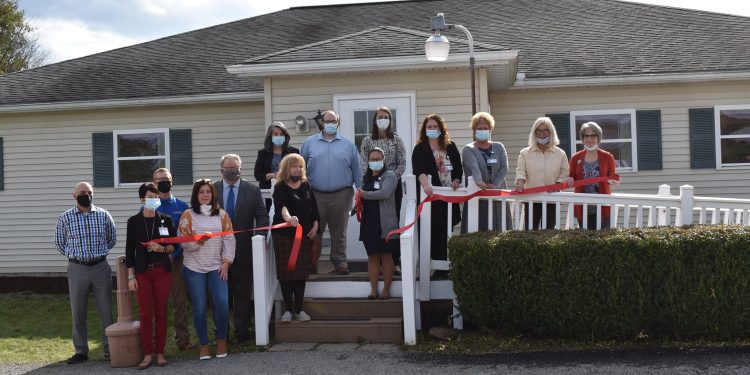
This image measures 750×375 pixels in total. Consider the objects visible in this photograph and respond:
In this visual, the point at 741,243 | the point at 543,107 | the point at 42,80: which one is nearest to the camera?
the point at 741,243

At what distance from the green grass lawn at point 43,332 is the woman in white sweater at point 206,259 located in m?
0.43

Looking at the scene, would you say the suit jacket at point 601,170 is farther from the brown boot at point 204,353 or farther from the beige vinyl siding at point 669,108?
the beige vinyl siding at point 669,108

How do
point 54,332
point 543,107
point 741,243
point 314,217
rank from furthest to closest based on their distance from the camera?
point 543,107 → point 54,332 → point 314,217 → point 741,243

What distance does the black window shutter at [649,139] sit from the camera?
1207 centimetres

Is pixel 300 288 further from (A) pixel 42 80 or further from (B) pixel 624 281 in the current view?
(A) pixel 42 80

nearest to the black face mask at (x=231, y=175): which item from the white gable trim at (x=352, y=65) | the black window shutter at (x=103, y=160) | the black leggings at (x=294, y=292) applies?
the black leggings at (x=294, y=292)

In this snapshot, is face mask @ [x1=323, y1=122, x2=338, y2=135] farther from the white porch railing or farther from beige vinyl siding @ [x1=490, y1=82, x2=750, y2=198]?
beige vinyl siding @ [x1=490, y1=82, x2=750, y2=198]

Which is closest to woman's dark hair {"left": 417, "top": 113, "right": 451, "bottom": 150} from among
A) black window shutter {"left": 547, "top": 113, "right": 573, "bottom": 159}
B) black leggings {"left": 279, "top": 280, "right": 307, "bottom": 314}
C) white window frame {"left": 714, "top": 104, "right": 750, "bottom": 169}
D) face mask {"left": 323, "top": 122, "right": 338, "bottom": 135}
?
face mask {"left": 323, "top": 122, "right": 338, "bottom": 135}

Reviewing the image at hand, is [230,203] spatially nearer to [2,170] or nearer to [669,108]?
[669,108]

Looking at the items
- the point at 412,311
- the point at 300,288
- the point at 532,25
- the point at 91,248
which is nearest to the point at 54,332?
the point at 91,248

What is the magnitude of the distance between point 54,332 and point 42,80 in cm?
637

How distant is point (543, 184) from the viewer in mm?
7684

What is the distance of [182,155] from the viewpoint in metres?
13.1

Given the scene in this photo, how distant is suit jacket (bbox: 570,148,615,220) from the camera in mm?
7766
